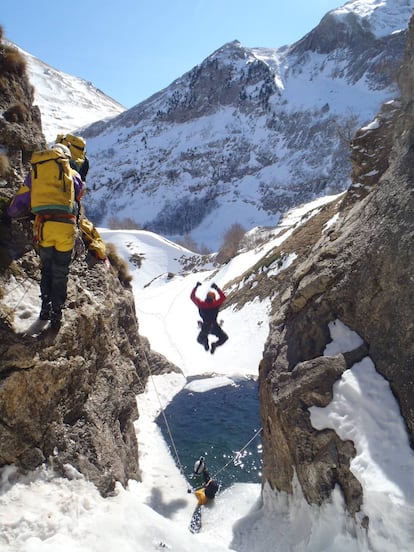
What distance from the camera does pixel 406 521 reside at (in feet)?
18.0

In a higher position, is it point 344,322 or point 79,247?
point 79,247

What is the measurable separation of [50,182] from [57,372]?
3523 millimetres

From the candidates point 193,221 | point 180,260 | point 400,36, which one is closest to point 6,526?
point 180,260

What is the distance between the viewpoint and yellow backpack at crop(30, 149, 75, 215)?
7.15 metres

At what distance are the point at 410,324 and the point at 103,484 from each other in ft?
20.4

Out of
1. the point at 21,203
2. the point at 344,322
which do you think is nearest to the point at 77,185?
the point at 21,203

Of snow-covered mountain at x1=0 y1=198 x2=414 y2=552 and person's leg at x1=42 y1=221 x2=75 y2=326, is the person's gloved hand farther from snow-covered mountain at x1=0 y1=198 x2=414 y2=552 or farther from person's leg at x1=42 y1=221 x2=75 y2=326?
person's leg at x1=42 y1=221 x2=75 y2=326

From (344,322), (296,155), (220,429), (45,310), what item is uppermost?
(296,155)

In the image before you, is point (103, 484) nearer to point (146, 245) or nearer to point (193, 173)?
point (146, 245)

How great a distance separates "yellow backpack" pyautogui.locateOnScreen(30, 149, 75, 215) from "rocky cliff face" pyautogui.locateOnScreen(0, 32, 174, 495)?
2.06 meters

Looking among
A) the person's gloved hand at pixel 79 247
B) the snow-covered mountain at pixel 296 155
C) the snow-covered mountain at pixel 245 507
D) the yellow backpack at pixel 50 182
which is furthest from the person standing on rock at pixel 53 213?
the snow-covered mountain at pixel 296 155

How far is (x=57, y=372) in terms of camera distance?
7.82 m

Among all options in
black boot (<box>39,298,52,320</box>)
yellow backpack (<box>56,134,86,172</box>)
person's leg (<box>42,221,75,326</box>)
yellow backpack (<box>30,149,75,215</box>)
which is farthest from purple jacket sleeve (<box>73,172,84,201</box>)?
black boot (<box>39,298,52,320</box>)

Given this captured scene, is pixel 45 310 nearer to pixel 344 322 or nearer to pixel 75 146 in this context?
pixel 75 146
